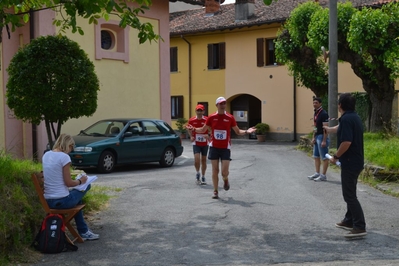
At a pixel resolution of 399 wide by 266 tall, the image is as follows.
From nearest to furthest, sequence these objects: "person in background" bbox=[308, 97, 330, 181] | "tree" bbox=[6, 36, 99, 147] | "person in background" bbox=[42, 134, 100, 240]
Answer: "person in background" bbox=[42, 134, 100, 240] → "person in background" bbox=[308, 97, 330, 181] → "tree" bbox=[6, 36, 99, 147]

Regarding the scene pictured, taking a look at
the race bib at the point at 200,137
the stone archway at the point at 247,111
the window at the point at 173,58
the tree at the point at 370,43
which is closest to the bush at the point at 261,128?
the stone archway at the point at 247,111

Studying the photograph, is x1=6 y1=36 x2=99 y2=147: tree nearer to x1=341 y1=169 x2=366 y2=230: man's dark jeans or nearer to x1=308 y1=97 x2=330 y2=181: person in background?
x1=308 y1=97 x2=330 y2=181: person in background

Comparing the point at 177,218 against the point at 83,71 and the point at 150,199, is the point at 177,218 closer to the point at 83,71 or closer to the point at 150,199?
the point at 150,199

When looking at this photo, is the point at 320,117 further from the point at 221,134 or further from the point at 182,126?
the point at 182,126

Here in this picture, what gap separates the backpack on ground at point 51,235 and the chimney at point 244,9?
93.5ft

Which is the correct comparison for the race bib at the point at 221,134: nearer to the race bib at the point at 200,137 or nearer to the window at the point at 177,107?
the race bib at the point at 200,137

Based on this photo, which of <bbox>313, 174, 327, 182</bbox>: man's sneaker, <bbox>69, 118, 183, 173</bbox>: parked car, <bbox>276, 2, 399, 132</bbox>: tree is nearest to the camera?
<bbox>313, 174, 327, 182</bbox>: man's sneaker

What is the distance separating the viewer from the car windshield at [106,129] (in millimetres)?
17844

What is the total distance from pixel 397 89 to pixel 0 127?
17990 millimetres

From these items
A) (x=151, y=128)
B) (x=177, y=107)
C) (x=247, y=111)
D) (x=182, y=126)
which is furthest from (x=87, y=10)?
(x=177, y=107)

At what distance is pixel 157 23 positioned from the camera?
23.5 meters

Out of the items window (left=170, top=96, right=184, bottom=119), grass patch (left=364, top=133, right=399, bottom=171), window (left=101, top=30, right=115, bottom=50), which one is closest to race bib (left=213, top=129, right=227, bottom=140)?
grass patch (left=364, top=133, right=399, bottom=171)

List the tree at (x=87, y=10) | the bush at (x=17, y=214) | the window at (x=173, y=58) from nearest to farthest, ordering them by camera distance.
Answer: the bush at (x=17, y=214) → the tree at (x=87, y=10) → the window at (x=173, y=58)

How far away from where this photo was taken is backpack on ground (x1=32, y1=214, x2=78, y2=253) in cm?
734
